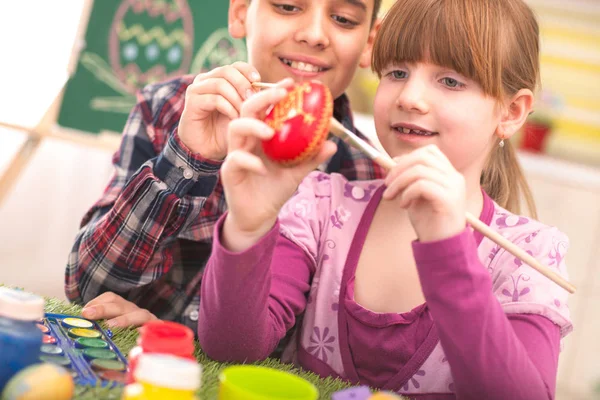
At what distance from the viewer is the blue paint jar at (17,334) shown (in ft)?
1.85

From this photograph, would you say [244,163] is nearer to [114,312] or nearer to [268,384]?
[268,384]

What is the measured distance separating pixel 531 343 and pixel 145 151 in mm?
817

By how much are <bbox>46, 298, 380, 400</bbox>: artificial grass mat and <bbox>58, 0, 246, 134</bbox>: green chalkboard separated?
139 cm

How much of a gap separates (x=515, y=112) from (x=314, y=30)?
35cm

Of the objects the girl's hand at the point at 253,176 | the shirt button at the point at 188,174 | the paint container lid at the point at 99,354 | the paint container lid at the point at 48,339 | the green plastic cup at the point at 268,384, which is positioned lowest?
the paint container lid at the point at 99,354

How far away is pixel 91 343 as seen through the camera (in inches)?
30.0

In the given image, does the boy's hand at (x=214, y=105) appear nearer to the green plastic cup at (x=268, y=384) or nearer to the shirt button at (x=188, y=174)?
the shirt button at (x=188, y=174)

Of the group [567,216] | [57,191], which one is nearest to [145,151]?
[57,191]

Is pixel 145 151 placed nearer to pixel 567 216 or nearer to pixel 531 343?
pixel 531 343

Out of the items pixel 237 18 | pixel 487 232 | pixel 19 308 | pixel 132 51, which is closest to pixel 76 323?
pixel 19 308

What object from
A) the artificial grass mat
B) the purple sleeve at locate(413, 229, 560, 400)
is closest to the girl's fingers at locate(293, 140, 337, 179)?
the purple sleeve at locate(413, 229, 560, 400)

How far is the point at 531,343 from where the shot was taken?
2.82 feet

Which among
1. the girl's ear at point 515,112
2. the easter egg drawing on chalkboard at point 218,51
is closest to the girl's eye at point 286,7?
the girl's ear at point 515,112

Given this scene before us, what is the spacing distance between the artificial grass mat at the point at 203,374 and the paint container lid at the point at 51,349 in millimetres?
85
